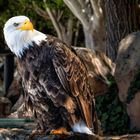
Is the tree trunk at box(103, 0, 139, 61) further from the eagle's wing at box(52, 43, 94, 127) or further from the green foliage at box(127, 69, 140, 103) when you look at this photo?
the eagle's wing at box(52, 43, 94, 127)

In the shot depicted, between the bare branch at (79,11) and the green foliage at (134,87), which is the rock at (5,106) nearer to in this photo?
the bare branch at (79,11)

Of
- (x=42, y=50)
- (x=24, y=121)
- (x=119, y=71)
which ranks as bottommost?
(x=24, y=121)

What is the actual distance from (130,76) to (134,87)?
0.55 ft

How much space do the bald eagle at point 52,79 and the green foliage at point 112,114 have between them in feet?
6.37

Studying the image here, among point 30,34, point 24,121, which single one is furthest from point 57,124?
point 24,121

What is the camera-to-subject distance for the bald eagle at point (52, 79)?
541 centimetres

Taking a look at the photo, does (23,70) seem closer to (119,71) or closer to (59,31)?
(119,71)

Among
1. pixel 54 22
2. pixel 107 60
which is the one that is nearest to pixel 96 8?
pixel 54 22

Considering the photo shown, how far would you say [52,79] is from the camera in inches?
214

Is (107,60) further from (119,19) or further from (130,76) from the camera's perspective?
(130,76)

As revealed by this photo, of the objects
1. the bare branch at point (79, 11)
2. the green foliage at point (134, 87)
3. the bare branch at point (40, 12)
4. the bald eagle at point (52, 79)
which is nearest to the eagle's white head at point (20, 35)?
the bald eagle at point (52, 79)

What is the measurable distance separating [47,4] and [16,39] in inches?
482

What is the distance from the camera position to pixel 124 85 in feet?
24.1

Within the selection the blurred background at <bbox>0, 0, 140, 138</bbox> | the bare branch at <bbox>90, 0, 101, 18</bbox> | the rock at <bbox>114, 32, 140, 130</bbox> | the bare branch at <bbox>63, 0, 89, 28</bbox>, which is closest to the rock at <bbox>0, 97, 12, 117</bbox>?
the blurred background at <bbox>0, 0, 140, 138</bbox>
